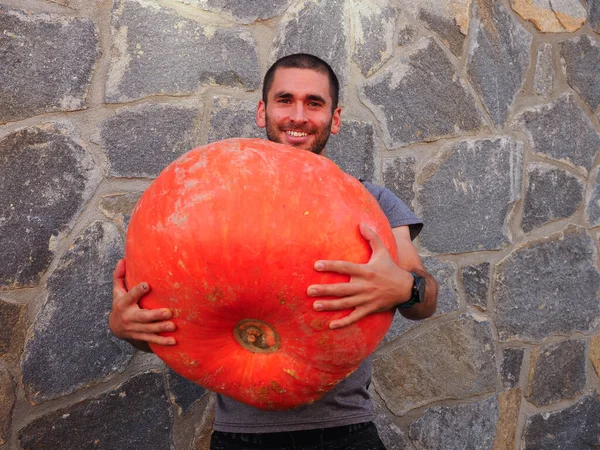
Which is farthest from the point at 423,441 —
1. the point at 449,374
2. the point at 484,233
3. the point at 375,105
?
the point at 375,105

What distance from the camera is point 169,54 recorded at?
229 cm

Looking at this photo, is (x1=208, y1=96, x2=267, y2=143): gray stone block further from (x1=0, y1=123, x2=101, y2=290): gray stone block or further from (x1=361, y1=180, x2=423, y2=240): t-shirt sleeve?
(x1=361, y1=180, x2=423, y2=240): t-shirt sleeve

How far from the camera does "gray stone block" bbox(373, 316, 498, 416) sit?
2689mm

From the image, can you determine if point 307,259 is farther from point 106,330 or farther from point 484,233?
point 484,233

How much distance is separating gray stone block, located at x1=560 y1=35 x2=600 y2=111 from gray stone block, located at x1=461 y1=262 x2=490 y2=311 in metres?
1.24

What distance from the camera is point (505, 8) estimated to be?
3049mm

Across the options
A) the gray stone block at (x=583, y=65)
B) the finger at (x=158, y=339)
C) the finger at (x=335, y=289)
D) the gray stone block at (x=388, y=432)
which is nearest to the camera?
the finger at (x=335, y=289)

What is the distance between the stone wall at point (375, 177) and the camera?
203 cm

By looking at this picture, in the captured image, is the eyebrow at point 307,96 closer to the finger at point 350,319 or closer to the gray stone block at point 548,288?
the finger at point 350,319

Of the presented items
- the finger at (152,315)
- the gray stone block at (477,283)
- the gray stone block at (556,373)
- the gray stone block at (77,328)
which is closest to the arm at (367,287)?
the finger at (152,315)

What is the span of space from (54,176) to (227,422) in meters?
1.09

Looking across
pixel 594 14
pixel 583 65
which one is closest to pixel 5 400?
pixel 583 65

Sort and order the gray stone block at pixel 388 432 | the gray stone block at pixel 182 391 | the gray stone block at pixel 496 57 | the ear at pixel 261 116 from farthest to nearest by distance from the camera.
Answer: the gray stone block at pixel 496 57 < the gray stone block at pixel 388 432 < the gray stone block at pixel 182 391 < the ear at pixel 261 116

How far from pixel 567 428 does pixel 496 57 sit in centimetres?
206
